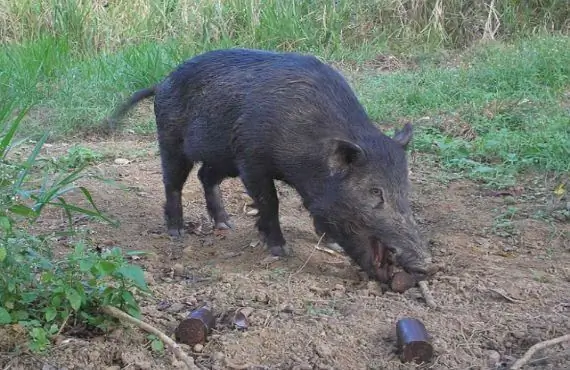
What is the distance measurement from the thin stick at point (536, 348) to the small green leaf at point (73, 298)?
5.39 feet

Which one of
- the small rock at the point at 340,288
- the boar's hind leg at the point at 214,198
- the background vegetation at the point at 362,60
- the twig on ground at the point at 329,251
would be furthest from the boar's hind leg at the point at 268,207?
the background vegetation at the point at 362,60

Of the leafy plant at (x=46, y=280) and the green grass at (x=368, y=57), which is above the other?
the leafy plant at (x=46, y=280)

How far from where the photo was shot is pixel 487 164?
604cm

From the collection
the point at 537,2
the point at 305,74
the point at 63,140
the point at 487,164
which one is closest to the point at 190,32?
the point at 63,140

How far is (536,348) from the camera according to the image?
3.32 meters

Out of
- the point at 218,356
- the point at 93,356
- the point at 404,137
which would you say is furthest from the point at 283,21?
the point at 93,356

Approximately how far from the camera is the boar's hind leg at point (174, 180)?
5344 mm

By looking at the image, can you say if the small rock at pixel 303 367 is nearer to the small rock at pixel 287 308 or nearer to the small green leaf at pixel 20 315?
the small rock at pixel 287 308

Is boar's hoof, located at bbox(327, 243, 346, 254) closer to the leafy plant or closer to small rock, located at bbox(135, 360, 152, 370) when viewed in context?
the leafy plant

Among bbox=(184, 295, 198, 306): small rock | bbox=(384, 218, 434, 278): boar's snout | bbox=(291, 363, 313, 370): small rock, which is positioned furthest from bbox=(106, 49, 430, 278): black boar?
bbox=(291, 363, 313, 370): small rock

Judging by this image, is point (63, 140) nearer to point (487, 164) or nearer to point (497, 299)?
point (487, 164)

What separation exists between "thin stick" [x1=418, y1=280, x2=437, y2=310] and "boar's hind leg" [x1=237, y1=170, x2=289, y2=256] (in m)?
0.91

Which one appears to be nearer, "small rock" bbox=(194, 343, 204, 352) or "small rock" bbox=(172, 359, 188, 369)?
"small rock" bbox=(172, 359, 188, 369)

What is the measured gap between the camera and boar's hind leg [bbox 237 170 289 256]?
4.72 metres
